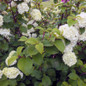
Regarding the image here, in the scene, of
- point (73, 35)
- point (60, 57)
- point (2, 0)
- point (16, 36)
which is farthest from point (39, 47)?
point (2, 0)

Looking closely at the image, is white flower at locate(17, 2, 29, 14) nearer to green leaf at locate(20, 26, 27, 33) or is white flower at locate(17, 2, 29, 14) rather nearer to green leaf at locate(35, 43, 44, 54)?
green leaf at locate(20, 26, 27, 33)

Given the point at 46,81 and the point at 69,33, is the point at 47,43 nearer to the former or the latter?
the point at 69,33

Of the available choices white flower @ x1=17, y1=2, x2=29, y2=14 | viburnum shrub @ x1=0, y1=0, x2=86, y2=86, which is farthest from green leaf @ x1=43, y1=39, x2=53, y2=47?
white flower @ x1=17, y1=2, x2=29, y2=14

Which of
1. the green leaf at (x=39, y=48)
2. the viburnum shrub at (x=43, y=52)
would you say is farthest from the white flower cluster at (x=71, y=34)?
the green leaf at (x=39, y=48)

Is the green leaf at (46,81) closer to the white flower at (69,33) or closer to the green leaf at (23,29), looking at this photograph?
the white flower at (69,33)

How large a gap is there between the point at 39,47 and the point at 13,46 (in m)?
1.09

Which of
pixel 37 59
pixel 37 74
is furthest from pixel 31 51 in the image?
pixel 37 74

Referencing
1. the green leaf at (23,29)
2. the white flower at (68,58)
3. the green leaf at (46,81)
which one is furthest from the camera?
the green leaf at (23,29)

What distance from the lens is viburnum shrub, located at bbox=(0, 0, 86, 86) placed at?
949 millimetres

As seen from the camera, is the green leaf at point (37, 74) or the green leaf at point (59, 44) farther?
the green leaf at point (37, 74)

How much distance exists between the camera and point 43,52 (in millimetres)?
1096

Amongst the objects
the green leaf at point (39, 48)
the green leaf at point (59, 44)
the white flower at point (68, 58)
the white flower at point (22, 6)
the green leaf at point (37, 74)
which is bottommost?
the green leaf at point (37, 74)

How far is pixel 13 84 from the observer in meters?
1.17

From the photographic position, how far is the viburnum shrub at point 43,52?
37.4 inches
